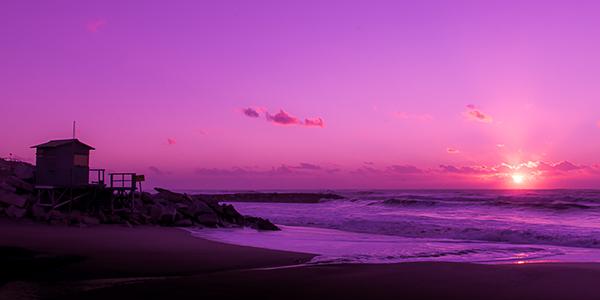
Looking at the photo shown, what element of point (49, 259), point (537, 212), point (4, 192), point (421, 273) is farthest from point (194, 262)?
point (537, 212)

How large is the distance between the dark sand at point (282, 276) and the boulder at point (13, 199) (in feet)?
25.2

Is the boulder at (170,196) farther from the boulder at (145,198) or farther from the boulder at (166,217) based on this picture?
the boulder at (166,217)

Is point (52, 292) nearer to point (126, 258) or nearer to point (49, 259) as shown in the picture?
point (49, 259)

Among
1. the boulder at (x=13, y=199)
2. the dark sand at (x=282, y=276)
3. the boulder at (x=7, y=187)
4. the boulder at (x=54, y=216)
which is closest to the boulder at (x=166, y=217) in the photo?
the boulder at (x=54, y=216)

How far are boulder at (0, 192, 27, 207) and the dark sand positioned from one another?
768 centimetres

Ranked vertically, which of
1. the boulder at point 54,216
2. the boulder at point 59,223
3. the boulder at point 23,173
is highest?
the boulder at point 23,173

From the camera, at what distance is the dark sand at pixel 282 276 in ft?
24.6

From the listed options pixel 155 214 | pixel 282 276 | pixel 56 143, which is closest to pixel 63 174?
pixel 56 143

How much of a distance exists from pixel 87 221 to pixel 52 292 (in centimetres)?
1282

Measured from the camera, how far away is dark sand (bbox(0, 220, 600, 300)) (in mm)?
7488

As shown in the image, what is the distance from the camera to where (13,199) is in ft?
63.5

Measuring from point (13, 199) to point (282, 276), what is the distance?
652 inches

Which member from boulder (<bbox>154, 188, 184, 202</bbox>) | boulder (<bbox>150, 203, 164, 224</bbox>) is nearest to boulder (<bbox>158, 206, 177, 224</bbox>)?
boulder (<bbox>150, 203, 164, 224</bbox>)

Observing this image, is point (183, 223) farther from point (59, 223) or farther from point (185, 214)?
point (59, 223)
